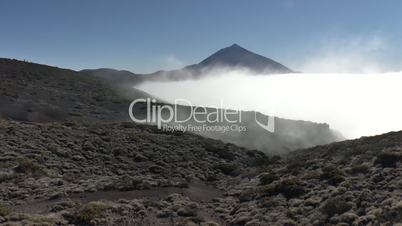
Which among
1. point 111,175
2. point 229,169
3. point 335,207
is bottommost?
point 229,169

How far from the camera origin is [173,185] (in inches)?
1209

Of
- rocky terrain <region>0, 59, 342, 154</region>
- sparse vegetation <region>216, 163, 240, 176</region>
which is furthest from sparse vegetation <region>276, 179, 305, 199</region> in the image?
rocky terrain <region>0, 59, 342, 154</region>

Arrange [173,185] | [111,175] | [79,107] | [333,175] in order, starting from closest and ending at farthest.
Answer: [333,175], [173,185], [111,175], [79,107]

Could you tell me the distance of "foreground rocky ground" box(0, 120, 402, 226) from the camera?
20125 millimetres

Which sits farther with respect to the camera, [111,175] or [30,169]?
[111,175]

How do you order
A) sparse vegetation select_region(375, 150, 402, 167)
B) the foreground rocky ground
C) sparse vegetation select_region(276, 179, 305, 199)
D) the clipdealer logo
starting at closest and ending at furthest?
the foreground rocky ground
sparse vegetation select_region(276, 179, 305, 199)
sparse vegetation select_region(375, 150, 402, 167)
the clipdealer logo

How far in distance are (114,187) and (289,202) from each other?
12.1 metres

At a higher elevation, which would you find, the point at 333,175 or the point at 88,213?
the point at 333,175

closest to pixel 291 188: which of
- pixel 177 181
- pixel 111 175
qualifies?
pixel 177 181

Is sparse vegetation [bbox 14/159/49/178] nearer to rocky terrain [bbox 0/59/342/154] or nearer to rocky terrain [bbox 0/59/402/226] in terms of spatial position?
rocky terrain [bbox 0/59/402/226]

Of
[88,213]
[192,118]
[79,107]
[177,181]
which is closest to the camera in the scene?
[88,213]

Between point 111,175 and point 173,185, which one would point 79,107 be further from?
point 173,185

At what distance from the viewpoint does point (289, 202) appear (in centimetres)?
2353

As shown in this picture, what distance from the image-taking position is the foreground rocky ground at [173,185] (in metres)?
20.1
